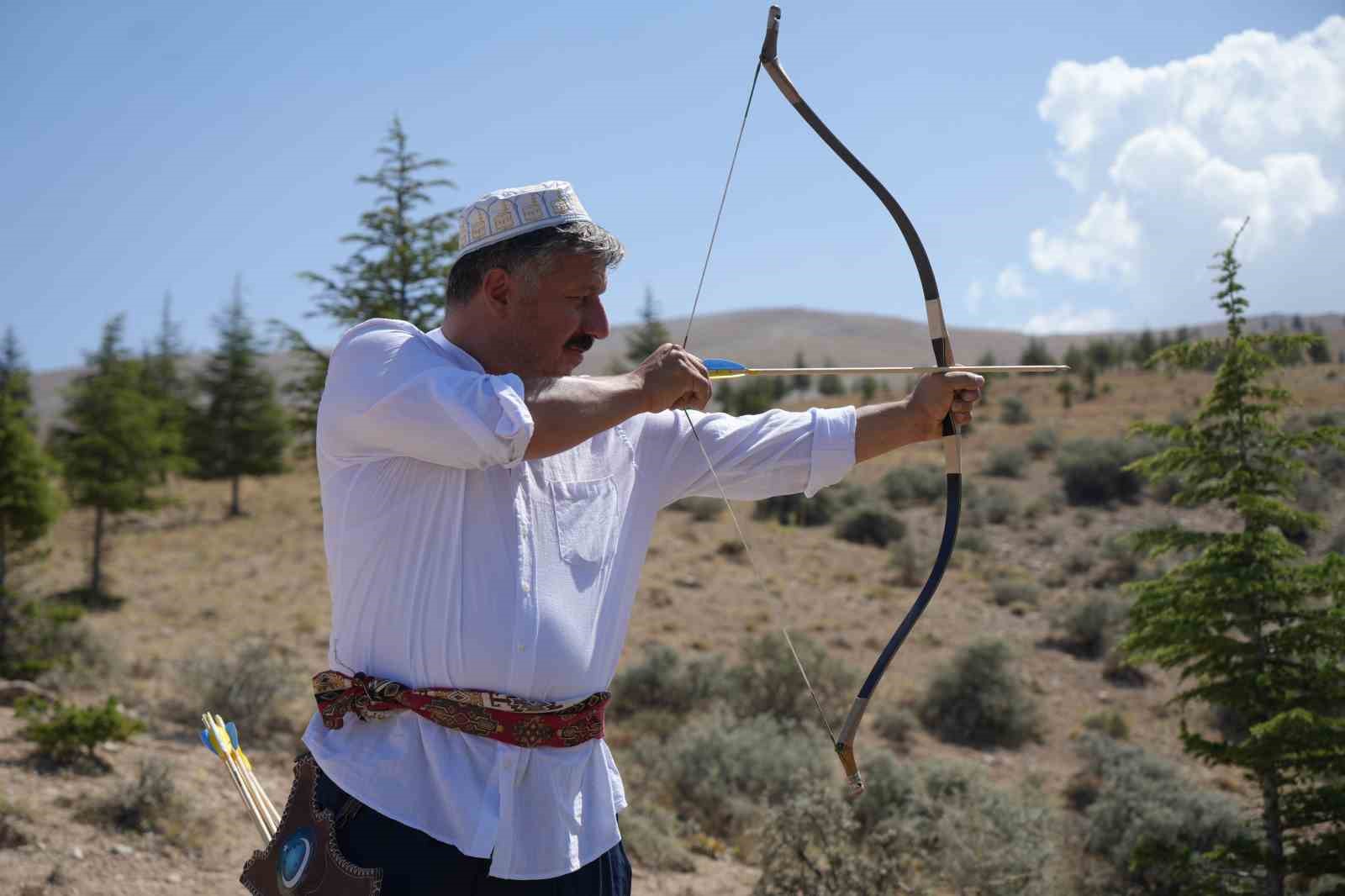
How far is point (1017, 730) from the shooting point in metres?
11.4

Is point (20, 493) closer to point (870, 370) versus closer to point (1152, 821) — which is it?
point (1152, 821)

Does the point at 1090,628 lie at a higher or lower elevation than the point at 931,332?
lower

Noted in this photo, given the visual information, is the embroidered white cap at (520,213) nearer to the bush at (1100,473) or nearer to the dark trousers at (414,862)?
the dark trousers at (414,862)

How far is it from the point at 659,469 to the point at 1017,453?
25.0 metres

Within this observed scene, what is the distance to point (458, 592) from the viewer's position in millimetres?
1949

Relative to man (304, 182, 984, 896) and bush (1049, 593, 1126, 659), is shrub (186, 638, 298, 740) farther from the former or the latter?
bush (1049, 593, 1126, 659)

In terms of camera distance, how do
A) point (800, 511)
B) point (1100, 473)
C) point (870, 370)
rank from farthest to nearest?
point (800, 511) < point (1100, 473) < point (870, 370)

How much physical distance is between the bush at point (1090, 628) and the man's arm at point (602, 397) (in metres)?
13.6

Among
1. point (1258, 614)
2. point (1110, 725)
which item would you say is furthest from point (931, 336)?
point (1110, 725)

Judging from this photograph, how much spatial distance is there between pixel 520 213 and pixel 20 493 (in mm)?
14194

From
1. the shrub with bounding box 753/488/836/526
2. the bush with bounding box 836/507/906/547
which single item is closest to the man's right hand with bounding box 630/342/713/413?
the bush with bounding box 836/507/906/547

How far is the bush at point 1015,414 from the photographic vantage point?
3200cm

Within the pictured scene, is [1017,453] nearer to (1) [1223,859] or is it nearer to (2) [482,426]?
(1) [1223,859]

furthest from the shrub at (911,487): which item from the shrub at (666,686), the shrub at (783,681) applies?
the shrub at (666,686)
